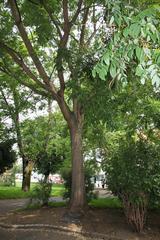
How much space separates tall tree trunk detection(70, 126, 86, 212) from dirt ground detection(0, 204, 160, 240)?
0.44 metres

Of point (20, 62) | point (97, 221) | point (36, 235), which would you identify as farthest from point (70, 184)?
point (20, 62)

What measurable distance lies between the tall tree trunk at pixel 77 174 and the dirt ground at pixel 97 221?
44 centimetres

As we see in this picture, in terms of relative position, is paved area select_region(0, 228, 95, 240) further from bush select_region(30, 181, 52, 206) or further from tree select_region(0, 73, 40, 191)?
tree select_region(0, 73, 40, 191)

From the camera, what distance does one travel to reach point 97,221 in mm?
9703

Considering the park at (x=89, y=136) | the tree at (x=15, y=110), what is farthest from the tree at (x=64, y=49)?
the tree at (x=15, y=110)

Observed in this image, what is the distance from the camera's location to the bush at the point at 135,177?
28.2ft

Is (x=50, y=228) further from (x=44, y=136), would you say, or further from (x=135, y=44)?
(x=44, y=136)

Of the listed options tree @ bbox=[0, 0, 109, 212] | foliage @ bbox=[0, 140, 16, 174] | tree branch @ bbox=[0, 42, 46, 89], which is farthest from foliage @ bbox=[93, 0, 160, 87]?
foliage @ bbox=[0, 140, 16, 174]

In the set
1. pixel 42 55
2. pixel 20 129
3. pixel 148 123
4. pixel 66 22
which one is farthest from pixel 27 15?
pixel 20 129

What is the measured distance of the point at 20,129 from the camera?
20.7 m

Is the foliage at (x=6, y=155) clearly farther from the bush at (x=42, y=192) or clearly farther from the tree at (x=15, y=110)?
the bush at (x=42, y=192)

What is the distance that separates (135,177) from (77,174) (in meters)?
2.67

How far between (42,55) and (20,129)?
7489 millimetres

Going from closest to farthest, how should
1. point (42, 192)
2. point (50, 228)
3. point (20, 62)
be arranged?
point (50, 228), point (20, 62), point (42, 192)
